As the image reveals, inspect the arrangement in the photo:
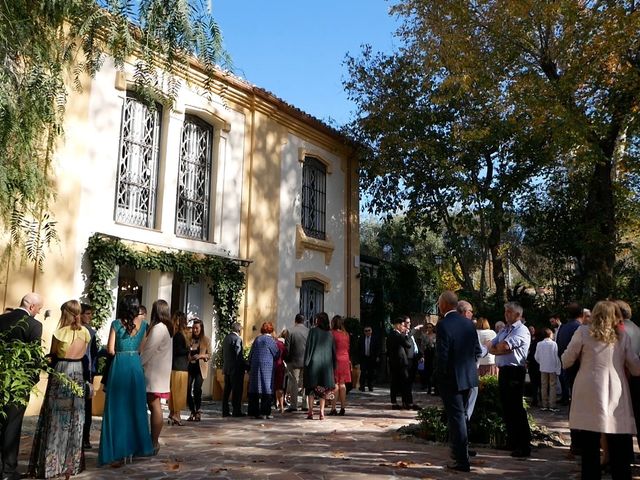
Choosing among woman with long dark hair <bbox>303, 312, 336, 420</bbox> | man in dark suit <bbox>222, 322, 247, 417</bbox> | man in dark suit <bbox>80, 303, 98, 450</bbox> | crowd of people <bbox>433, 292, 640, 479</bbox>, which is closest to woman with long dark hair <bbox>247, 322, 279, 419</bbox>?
man in dark suit <bbox>222, 322, 247, 417</bbox>

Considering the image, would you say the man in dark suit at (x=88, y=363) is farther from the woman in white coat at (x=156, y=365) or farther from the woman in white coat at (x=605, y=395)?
the woman in white coat at (x=605, y=395)

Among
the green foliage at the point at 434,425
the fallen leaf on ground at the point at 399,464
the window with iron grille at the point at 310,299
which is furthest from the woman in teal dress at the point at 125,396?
the window with iron grille at the point at 310,299

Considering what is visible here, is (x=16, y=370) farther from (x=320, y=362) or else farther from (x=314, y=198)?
(x=314, y=198)

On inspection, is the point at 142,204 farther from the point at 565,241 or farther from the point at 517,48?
the point at 565,241

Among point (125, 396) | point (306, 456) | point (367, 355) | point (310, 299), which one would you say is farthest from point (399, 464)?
point (310, 299)

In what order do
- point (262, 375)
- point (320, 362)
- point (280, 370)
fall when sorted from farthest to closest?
point (280, 370), point (262, 375), point (320, 362)

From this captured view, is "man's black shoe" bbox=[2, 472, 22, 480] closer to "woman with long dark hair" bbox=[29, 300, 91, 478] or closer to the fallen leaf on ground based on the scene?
"woman with long dark hair" bbox=[29, 300, 91, 478]

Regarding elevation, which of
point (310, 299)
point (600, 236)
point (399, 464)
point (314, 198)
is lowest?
point (399, 464)

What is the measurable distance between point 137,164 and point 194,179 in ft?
5.15

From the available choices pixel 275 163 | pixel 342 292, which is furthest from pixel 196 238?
pixel 342 292

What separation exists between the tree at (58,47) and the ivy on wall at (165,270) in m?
3.85

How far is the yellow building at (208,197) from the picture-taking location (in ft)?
36.0

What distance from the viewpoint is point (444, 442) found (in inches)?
323

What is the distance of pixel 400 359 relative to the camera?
1185cm
